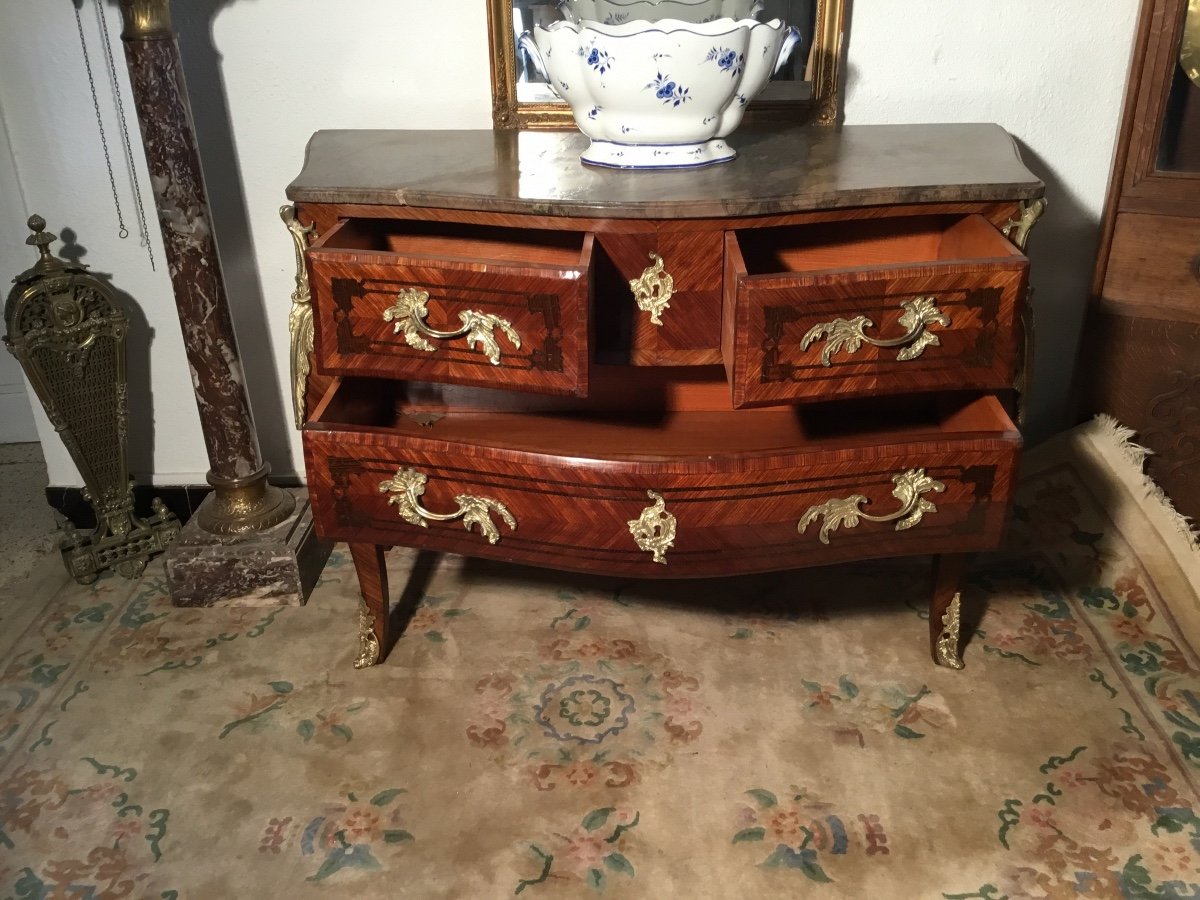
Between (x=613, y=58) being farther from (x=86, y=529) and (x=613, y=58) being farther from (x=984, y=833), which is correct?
(x=86, y=529)

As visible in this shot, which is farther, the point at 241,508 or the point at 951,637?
the point at 241,508

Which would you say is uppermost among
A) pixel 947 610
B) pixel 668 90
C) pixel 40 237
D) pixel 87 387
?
pixel 668 90

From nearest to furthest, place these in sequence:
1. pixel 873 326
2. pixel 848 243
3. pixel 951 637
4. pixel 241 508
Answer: pixel 873 326, pixel 848 243, pixel 951 637, pixel 241 508

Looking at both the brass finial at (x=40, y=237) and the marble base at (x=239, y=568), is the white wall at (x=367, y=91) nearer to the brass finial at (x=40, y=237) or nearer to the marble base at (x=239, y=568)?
the brass finial at (x=40, y=237)

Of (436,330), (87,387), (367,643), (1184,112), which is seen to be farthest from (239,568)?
(1184,112)

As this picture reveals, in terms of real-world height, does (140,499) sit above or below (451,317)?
below

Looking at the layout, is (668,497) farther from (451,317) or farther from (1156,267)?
(1156,267)

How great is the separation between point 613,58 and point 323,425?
0.61 m

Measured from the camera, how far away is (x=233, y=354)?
169 centimetres

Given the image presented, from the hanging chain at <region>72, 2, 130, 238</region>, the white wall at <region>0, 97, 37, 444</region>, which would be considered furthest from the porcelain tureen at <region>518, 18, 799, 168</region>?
the white wall at <region>0, 97, 37, 444</region>

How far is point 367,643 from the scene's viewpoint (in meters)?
1.58

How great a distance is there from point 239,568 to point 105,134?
2.57 feet

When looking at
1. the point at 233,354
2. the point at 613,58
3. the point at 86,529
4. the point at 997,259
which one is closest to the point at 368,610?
the point at 233,354

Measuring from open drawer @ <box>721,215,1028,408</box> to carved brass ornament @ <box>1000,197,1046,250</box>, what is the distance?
0.13 ft
